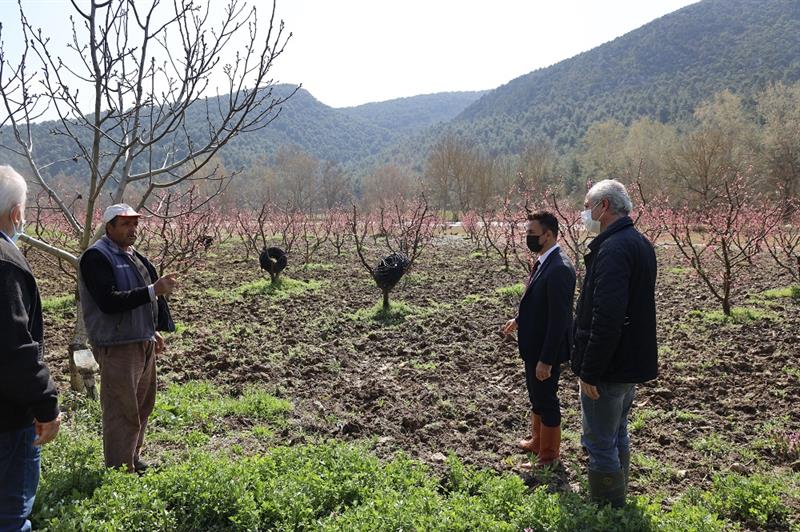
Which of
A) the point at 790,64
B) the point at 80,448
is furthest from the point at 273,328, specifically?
the point at 790,64

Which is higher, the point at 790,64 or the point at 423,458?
the point at 790,64

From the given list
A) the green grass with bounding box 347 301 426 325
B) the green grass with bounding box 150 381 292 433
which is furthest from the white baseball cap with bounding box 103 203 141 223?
the green grass with bounding box 347 301 426 325

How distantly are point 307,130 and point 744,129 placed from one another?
130 metres

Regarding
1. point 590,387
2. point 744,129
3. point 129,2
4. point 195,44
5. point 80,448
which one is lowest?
point 80,448

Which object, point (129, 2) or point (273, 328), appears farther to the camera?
point (273, 328)

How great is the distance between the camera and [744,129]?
35500 mm

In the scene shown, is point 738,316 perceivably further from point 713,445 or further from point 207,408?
point 207,408

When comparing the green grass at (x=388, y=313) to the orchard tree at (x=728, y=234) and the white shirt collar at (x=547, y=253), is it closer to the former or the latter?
the orchard tree at (x=728, y=234)

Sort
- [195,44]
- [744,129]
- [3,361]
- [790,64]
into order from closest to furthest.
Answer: [3,361], [195,44], [744,129], [790,64]

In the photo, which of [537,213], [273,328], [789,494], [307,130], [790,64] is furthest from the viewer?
[307,130]

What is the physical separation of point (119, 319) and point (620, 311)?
118 inches

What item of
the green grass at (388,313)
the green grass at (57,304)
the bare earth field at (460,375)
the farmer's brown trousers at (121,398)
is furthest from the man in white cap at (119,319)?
the green grass at (57,304)

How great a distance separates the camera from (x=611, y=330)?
9.12ft

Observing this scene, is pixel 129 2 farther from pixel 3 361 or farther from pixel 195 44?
pixel 3 361
